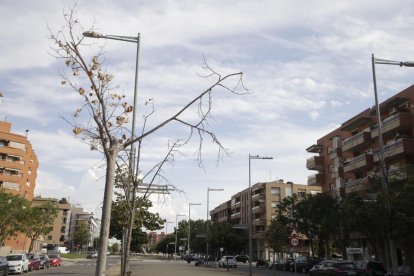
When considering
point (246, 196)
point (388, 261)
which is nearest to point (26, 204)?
point (388, 261)

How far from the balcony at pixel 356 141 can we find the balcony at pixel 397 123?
3.90 m

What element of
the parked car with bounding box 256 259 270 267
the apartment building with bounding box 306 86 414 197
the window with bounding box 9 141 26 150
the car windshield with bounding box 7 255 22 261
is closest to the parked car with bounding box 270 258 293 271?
the apartment building with bounding box 306 86 414 197


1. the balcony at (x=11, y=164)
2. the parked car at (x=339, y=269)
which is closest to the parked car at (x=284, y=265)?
the parked car at (x=339, y=269)

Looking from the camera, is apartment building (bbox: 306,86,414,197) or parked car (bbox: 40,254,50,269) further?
parked car (bbox: 40,254,50,269)

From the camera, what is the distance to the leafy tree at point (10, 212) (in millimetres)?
42969

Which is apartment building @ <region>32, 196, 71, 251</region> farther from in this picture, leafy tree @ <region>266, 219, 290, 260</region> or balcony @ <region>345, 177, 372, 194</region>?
balcony @ <region>345, 177, 372, 194</region>

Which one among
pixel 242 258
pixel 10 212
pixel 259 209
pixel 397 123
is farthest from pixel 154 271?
pixel 259 209

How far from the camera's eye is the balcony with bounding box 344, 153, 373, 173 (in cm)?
4956

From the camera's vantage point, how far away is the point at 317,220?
168 feet

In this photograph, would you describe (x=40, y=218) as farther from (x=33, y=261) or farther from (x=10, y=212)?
(x=33, y=261)

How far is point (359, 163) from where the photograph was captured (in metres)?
50.9

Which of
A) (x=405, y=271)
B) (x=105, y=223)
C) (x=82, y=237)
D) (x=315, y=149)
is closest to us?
(x=105, y=223)

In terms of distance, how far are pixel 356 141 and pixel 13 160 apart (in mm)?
52889

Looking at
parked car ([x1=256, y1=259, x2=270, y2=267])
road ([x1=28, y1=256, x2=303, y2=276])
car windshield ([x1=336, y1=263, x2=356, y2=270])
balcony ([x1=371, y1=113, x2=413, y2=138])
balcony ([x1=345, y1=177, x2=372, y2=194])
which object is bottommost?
road ([x1=28, y1=256, x2=303, y2=276])
